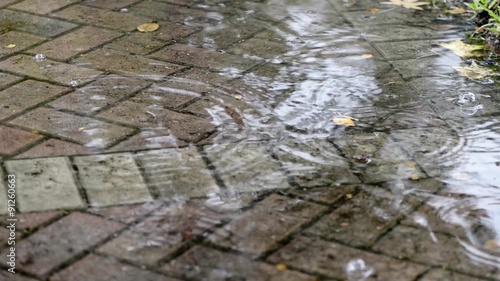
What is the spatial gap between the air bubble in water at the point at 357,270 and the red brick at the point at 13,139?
172 centimetres

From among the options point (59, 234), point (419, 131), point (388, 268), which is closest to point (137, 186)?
point (59, 234)

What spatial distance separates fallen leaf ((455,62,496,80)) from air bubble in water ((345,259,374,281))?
6.94 feet

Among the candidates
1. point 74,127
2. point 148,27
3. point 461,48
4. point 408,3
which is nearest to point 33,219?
point 74,127

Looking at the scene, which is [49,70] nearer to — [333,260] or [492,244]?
[333,260]

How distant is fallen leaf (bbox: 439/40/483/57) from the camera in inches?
207

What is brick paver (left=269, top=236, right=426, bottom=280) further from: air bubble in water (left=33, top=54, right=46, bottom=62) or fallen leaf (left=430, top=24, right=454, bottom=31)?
fallen leaf (left=430, top=24, right=454, bottom=31)

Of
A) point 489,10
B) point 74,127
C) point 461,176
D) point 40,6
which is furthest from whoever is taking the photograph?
point 40,6

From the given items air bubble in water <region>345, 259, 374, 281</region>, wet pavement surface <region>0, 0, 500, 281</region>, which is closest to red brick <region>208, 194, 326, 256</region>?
wet pavement surface <region>0, 0, 500, 281</region>

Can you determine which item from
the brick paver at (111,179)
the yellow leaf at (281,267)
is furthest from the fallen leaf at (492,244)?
the brick paver at (111,179)

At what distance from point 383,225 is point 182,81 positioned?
1.78 meters

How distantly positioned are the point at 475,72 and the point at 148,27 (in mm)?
2144

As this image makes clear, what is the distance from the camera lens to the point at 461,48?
536cm

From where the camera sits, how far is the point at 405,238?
11.0 ft

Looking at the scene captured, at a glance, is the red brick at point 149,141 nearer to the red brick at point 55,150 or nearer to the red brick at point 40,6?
the red brick at point 55,150
